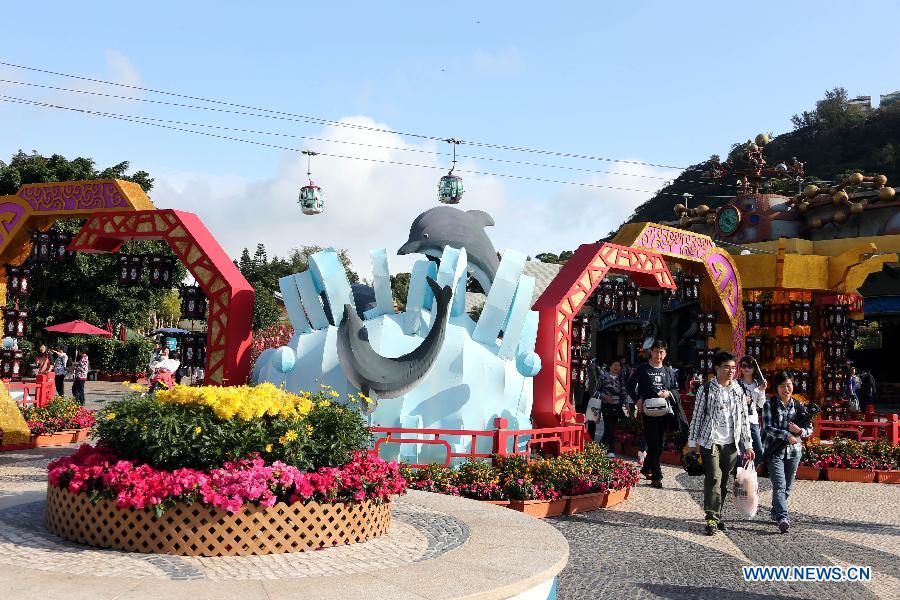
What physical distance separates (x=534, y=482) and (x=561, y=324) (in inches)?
154

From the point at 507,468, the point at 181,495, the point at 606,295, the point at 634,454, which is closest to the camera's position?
the point at 181,495

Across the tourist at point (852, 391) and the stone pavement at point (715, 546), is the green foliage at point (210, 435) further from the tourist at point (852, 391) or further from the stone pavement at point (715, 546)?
the tourist at point (852, 391)

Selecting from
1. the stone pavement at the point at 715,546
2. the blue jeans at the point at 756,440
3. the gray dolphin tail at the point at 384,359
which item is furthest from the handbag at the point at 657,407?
the gray dolphin tail at the point at 384,359

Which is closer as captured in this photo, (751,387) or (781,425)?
(781,425)

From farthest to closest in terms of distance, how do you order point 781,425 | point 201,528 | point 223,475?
point 781,425, point 223,475, point 201,528

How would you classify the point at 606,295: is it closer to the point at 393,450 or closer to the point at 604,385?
the point at 604,385

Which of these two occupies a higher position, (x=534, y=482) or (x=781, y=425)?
(x=781, y=425)

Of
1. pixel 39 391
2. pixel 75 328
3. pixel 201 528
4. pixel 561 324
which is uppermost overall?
pixel 75 328

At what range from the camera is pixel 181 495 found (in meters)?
5.85

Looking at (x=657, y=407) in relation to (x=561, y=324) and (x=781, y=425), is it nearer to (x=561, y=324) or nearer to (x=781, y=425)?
(x=781, y=425)

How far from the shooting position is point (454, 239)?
13508 millimetres

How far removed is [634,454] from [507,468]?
5992mm

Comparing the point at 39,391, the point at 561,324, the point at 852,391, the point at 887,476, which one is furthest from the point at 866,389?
the point at 39,391

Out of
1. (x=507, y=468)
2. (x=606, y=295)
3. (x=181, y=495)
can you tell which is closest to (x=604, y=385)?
(x=606, y=295)
